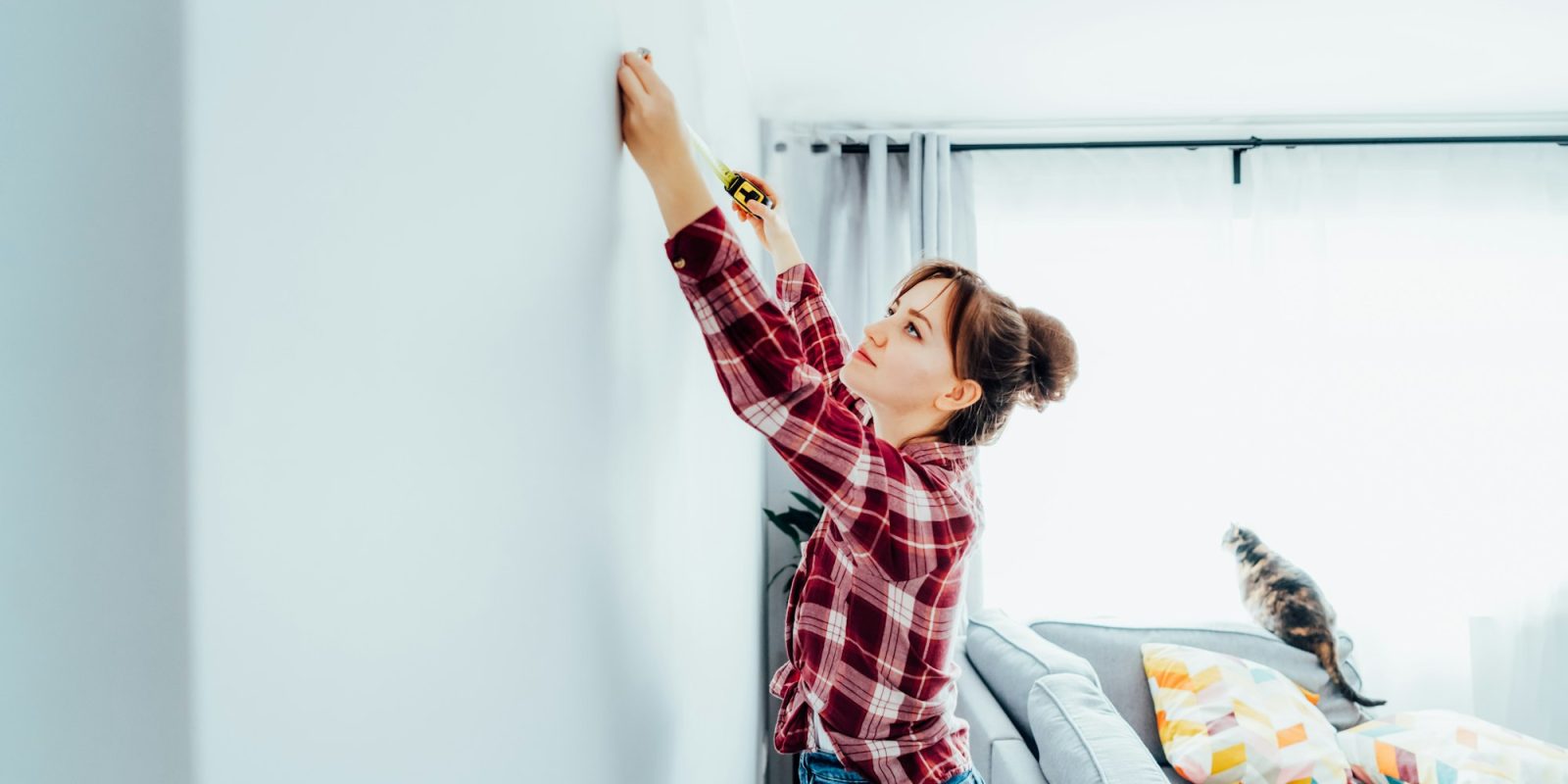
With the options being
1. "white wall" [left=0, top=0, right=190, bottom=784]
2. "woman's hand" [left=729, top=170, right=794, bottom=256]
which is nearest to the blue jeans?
"woman's hand" [left=729, top=170, right=794, bottom=256]

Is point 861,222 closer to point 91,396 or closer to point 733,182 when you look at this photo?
point 733,182

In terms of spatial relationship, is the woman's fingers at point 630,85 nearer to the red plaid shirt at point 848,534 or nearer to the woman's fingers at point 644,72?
the woman's fingers at point 644,72

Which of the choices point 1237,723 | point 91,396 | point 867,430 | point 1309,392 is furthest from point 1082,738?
point 1309,392

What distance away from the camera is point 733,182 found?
3.42ft

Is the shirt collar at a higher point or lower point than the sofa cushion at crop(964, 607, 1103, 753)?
higher

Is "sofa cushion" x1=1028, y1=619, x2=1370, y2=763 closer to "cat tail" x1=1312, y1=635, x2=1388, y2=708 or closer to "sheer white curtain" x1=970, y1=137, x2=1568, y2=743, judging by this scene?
"cat tail" x1=1312, y1=635, x2=1388, y2=708

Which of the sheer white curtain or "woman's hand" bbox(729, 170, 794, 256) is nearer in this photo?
"woman's hand" bbox(729, 170, 794, 256)

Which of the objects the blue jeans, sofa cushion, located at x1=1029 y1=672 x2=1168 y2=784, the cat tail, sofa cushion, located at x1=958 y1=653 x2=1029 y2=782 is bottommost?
the cat tail

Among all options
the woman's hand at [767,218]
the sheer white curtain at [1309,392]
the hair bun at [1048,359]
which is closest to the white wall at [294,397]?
the woman's hand at [767,218]

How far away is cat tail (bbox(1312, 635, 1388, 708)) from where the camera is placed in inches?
101

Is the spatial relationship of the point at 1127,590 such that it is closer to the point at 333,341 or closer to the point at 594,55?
the point at 594,55

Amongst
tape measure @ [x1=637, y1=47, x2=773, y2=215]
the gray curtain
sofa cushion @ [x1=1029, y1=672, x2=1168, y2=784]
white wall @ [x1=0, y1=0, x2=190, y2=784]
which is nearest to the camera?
white wall @ [x1=0, y1=0, x2=190, y2=784]

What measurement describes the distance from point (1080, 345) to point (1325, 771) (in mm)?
1496

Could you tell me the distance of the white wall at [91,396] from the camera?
24cm
